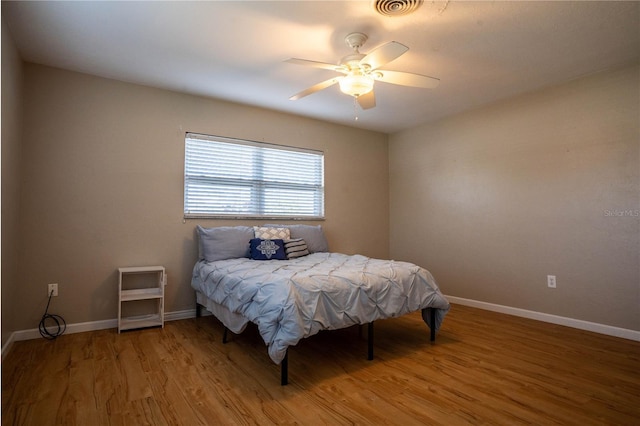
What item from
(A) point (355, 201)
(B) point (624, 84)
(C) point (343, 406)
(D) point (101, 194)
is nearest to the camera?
(C) point (343, 406)

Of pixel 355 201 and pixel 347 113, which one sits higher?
pixel 347 113

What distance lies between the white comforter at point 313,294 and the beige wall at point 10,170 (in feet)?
4.73

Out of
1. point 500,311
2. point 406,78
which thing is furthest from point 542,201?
point 406,78

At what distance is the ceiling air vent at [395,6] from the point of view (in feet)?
7.00

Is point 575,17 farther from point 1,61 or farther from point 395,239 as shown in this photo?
point 1,61

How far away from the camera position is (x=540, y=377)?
2.23 meters

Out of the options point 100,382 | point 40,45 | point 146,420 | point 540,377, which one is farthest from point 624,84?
point 40,45

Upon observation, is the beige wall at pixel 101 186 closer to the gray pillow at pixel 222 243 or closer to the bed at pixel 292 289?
the gray pillow at pixel 222 243

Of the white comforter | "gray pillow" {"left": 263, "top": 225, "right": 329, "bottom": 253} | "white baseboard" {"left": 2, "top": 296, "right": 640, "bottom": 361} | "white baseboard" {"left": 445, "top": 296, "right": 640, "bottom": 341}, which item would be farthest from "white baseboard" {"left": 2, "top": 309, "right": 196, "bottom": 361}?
"white baseboard" {"left": 445, "top": 296, "right": 640, "bottom": 341}

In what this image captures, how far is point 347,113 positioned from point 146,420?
3708mm

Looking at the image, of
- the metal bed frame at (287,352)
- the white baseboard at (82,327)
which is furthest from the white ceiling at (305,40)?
the white baseboard at (82,327)

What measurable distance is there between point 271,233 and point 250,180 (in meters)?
0.74

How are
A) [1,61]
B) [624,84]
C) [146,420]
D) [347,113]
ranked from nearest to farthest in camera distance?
1. [146,420]
2. [1,61]
3. [624,84]
4. [347,113]

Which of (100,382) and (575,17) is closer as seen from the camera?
(100,382)
